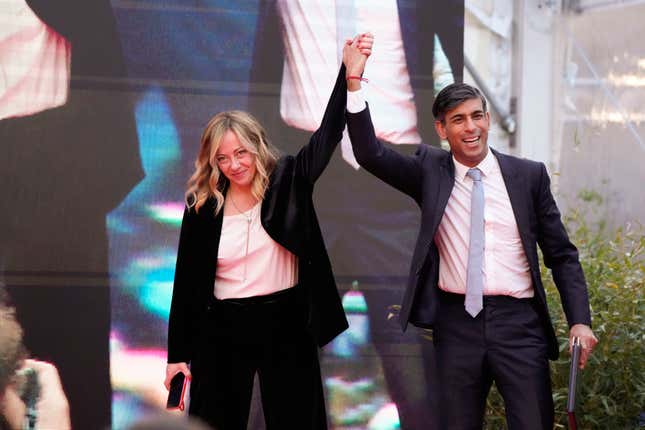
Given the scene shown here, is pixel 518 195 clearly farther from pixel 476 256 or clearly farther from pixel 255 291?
pixel 255 291

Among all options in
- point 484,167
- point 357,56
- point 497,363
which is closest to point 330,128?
point 357,56

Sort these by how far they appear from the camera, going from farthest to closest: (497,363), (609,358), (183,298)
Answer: (609,358) → (183,298) → (497,363)

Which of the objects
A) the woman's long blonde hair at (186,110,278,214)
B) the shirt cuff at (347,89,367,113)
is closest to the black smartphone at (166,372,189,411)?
the woman's long blonde hair at (186,110,278,214)

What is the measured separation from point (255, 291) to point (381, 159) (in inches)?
21.7

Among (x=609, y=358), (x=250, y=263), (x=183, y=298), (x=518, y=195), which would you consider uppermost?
(x=518, y=195)

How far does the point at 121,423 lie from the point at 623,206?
278cm

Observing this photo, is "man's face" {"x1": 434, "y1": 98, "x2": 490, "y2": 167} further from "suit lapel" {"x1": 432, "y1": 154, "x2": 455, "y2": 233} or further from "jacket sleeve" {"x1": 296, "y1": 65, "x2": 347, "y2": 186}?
"jacket sleeve" {"x1": 296, "y1": 65, "x2": 347, "y2": 186}

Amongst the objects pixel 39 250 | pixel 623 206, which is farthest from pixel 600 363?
pixel 39 250

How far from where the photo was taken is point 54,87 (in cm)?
389

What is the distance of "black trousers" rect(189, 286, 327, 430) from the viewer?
2979 millimetres

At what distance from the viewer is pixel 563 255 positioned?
10.1 feet

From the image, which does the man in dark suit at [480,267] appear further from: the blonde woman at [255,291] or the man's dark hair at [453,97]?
the blonde woman at [255,291]

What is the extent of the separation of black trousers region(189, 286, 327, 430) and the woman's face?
372mm

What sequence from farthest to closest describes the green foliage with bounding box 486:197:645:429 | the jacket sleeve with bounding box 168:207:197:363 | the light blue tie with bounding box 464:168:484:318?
the green foliage with bounding box 486:197:645:429 → the jacket sleeve with bounding box 168:207:197:363 → the light blue tie with bounding box 464:168:484:318
